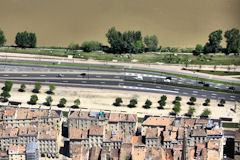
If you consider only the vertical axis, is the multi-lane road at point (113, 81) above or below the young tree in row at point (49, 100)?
above

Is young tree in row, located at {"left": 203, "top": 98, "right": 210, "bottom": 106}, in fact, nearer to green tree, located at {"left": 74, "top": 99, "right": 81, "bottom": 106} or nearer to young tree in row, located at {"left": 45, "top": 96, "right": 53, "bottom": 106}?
green tree, located at {"left": 74, "top": 99, "right": 81, "bottom": 106}

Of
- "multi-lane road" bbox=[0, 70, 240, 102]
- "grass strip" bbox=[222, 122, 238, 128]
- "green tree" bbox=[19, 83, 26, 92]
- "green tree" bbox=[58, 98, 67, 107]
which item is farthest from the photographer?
"multi-lane road" bbox=[0, 70, 240, 102]

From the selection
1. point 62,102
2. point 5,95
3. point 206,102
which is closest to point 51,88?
point 62,102

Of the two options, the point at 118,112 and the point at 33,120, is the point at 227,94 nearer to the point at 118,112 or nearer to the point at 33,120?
the point at 118,112

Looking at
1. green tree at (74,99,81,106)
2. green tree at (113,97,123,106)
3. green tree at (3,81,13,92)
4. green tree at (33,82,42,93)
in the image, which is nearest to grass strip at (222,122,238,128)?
green tree at (113,97,123,106)

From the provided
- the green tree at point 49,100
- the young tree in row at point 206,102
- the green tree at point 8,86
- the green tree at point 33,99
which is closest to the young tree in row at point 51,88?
the green tree at point 49,100

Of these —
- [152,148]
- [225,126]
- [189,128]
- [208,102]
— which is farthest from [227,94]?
[152,148]

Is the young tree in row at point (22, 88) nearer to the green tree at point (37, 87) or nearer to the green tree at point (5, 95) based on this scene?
the green tree at point (37, 87)

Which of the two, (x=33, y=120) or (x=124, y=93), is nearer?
(x=33, y=120)

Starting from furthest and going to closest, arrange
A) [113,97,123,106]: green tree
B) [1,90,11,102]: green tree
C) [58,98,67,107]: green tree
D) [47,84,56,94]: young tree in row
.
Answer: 1. [47,84,56,94]: young tree in row
2. [113,97,123,106]: green tree
3. [1,90,11,102]: green tree
4. [58,98,67,107]: green tree
